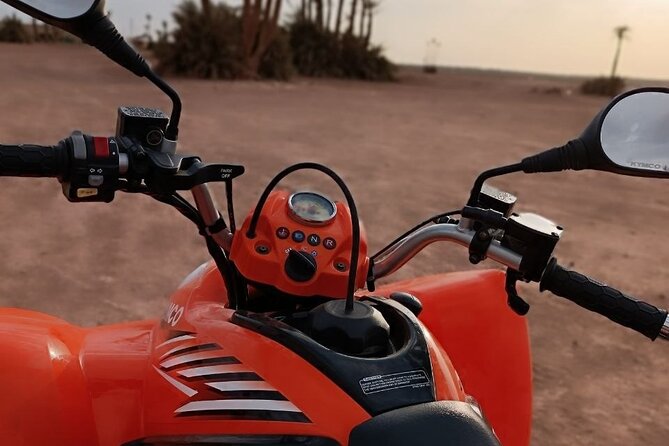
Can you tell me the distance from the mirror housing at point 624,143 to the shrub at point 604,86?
29.0m

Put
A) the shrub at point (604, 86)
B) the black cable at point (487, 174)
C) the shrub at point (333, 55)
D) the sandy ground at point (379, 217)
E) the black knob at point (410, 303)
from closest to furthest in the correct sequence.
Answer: the black cable at point (487, 174)
the black knob at point (410, 303)
the sandy ground at point (379, 217)
the shrub at point (333, 55)
the shrub at point (604, 86)

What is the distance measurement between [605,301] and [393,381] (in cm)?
49

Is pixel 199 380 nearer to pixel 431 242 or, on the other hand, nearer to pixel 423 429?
pixel 423 429

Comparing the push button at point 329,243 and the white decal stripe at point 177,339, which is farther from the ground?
the push button at point 329,243

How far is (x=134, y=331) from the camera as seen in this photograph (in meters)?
1.75

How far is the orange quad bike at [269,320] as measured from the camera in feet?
3.79

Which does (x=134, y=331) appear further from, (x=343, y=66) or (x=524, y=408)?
(x=343, y=66)

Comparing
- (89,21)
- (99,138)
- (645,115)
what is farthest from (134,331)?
(645,115)

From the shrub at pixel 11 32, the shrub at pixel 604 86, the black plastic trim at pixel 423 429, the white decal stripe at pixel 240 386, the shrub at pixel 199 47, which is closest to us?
the black plastic trim at pixel 423 429

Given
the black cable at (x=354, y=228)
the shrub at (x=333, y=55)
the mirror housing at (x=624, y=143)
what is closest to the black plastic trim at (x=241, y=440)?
the black cable at (x=354, y=228)

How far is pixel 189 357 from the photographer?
1315 millimetres

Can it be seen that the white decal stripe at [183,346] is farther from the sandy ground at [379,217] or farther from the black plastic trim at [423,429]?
the sandy ground at [379,217]

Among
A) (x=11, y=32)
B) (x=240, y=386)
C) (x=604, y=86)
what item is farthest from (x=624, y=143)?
(x=11, y=32)

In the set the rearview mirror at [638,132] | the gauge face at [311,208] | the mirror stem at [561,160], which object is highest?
the rearview mirror at [638,132]
